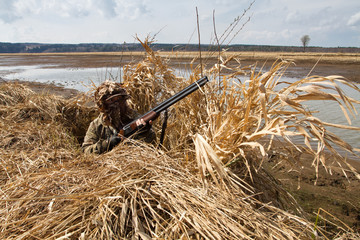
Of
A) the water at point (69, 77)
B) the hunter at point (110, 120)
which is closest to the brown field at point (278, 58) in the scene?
the hunter at point (110, 120)

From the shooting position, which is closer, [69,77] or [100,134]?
[100,134]

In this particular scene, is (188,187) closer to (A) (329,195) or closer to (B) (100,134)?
(B) (100,134)

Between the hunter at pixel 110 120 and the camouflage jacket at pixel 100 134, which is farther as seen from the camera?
the camouflage jacket at pixel 100 134

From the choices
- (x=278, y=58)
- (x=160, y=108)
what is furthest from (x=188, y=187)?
(x=278, y=58)

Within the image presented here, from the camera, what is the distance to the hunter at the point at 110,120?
2760 mm

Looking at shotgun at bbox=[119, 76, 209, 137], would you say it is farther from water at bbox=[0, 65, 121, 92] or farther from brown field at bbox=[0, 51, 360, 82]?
water at bbox=[0, 65, 121, 92]

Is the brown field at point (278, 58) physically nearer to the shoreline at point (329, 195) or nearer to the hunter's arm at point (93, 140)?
the hunter's arm at point (93, 140)

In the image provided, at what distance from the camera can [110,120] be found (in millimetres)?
2887

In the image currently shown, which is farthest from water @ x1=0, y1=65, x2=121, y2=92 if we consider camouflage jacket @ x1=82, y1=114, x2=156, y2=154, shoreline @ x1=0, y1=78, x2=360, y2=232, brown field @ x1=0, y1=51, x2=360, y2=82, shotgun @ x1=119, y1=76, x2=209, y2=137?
shoreline @ x1=0, y1=78, x2=360, y2=232

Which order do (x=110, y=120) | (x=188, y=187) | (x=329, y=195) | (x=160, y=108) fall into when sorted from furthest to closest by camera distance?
(x=329, y=195) < (x=110, y=120) < (x=160, y=108) < (x=188, y=187)

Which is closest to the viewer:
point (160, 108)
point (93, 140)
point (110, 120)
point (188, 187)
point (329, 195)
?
point (188, 187)

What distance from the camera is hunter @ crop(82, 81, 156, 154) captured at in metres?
2.76

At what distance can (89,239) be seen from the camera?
117 centimetres

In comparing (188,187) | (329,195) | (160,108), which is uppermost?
(160,108)
